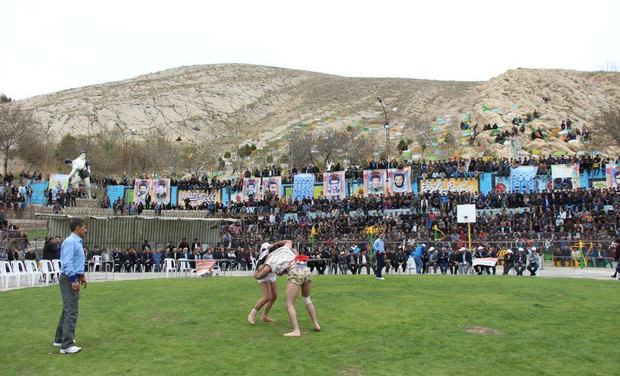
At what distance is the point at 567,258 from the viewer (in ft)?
104

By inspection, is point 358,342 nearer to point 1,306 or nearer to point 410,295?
point 410,295

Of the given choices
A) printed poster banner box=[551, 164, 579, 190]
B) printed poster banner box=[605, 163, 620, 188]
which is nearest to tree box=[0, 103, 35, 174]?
printed poster banner box=[551, 164, 579, 190]

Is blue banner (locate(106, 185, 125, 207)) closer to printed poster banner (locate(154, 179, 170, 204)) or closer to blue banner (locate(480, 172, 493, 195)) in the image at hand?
printed poster banner (locate(154, 179, 170, 204))

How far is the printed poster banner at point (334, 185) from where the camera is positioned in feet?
151

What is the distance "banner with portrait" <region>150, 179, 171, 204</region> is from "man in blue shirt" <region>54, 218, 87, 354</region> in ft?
135

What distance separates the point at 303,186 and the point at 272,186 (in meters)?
2.68

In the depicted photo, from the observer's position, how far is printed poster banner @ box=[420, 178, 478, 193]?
139ft

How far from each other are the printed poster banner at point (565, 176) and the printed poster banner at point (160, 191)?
29194mm

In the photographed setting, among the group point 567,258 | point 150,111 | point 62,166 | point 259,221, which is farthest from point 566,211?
point 150,111

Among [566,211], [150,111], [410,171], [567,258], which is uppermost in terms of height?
[150,111]

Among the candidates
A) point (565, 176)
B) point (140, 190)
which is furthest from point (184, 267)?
point (565, 176)

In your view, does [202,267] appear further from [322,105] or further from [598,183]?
[322,105]

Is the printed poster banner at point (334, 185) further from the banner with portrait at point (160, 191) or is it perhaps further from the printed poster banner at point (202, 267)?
the printed poster banner at point (202, 267)

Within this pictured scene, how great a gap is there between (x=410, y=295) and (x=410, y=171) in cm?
2845
